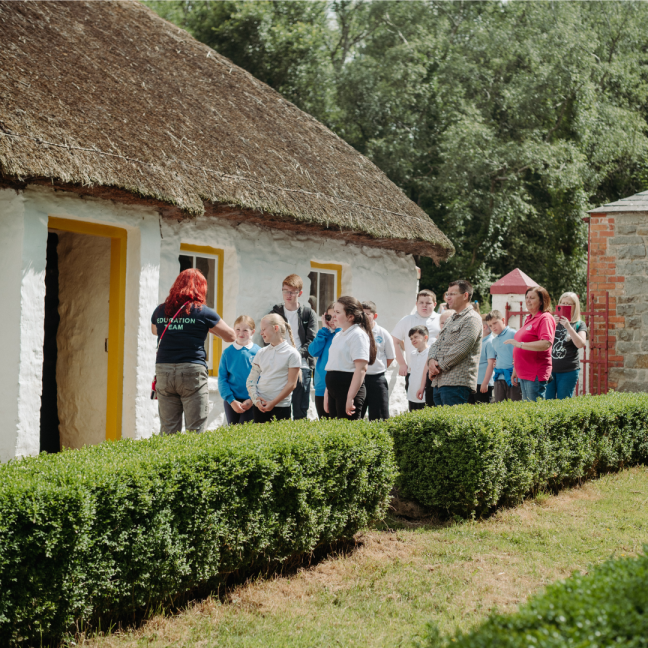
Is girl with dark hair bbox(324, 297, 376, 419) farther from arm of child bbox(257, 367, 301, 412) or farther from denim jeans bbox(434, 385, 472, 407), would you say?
denim jeans bbox(434, 385, 472, 407)

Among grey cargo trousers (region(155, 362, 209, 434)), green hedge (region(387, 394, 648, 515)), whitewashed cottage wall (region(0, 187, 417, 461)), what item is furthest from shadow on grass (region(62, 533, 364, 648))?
whitewashed cottage wall (region(0, 187, 417, 461))

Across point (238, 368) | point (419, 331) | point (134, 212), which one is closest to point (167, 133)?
point (134, 212)

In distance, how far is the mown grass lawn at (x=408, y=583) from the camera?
3.37m

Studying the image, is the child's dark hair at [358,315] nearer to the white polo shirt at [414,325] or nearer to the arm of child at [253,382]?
the arm of child at [253,382]

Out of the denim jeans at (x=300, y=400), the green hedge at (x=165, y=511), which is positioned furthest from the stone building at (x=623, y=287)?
the green hedge at (x=165, y=511)

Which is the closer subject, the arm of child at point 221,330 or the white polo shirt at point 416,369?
the arm of child at point 221,330

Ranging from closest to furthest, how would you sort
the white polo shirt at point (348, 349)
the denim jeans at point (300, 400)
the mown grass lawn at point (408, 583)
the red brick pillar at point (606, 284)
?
the mown grass lawn at point (408, 583)
the white polo shirt at point (348, 349)
the denim jeans at point (300, 400)
the red brick pillar at point (606, 284)

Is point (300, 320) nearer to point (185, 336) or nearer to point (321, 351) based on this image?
point (321, 351)

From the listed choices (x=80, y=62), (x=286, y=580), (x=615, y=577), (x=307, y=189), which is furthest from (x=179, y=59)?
(x=615, y=577)

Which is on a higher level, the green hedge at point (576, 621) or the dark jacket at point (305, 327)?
the dark jacket at point (305, 327)

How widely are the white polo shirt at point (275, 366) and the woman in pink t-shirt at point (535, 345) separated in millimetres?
2555

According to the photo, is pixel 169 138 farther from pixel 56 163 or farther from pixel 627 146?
pixel 627 146

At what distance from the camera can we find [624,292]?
1087 centimetres

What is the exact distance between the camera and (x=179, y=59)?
9344 millimetres
